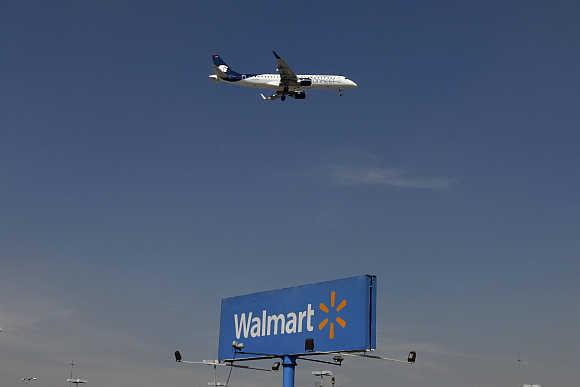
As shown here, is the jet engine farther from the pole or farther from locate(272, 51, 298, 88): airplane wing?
the pole

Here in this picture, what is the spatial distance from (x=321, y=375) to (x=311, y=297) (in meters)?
62.0

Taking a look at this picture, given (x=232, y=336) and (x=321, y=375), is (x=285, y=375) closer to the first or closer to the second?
(x=232, y=336)

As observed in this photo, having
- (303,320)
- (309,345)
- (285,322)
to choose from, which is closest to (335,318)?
(309,345)

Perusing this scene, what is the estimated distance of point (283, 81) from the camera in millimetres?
103688

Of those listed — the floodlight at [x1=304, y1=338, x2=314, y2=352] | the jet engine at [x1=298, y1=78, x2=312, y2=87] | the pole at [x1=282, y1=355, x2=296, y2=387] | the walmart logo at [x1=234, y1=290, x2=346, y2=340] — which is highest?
the jet engine at [x1=298, y1=78, x2=312, y2=87]

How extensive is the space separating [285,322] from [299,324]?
943mm

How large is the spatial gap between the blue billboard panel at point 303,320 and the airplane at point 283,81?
63.8 metres

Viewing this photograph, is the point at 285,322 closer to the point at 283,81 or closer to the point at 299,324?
the point at 299,324

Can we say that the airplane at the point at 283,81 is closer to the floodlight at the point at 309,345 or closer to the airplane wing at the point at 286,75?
the airplane wing at the point at 286,75

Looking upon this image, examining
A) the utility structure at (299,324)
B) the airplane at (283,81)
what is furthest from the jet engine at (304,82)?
the utility structure at (299,324)

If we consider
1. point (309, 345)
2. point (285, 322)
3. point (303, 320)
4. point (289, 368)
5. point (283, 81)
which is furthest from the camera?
point (283, 81)

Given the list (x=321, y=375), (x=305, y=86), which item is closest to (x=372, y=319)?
(x=321, y=375)

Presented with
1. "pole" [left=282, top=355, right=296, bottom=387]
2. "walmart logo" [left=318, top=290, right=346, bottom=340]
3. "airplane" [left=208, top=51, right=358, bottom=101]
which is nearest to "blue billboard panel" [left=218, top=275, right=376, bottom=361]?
"walmart logo" [left=318, top=290, right=346, bottom=340]

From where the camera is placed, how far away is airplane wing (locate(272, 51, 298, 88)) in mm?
103750
